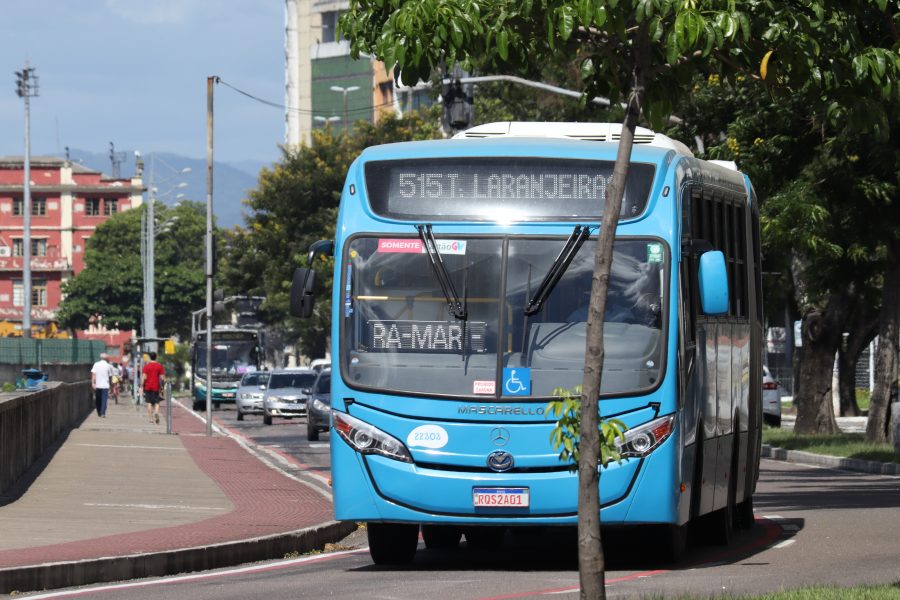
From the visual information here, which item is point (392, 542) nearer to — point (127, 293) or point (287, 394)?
point (287, 394)

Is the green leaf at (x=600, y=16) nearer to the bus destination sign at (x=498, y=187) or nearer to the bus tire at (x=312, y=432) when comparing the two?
the bus destination sign at (x=498, y=187)

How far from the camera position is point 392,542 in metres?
13.8

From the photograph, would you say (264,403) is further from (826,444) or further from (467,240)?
(467,240)

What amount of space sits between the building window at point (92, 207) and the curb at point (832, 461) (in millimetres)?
118250

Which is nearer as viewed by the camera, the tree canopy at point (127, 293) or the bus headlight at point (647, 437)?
the bus headlight at point (647, 437)

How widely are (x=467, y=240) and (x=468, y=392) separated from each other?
1101 mm

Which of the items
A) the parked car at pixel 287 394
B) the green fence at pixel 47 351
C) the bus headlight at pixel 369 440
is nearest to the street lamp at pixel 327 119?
the green fence at pixel 47 351

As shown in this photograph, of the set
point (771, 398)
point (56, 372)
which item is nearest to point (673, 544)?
point (771, 398)

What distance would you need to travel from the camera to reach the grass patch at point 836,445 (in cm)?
2830

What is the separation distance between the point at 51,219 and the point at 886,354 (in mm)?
121896

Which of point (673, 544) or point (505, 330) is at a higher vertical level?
point (505, 330)

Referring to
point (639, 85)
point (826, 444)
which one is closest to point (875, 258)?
point (826, 444)

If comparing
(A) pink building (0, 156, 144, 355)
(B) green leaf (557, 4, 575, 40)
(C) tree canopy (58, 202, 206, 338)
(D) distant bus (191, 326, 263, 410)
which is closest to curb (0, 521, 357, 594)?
(B) green leaf (557, 4, 575, 40)

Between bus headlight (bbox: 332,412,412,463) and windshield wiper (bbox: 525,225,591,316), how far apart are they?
4.20ft
